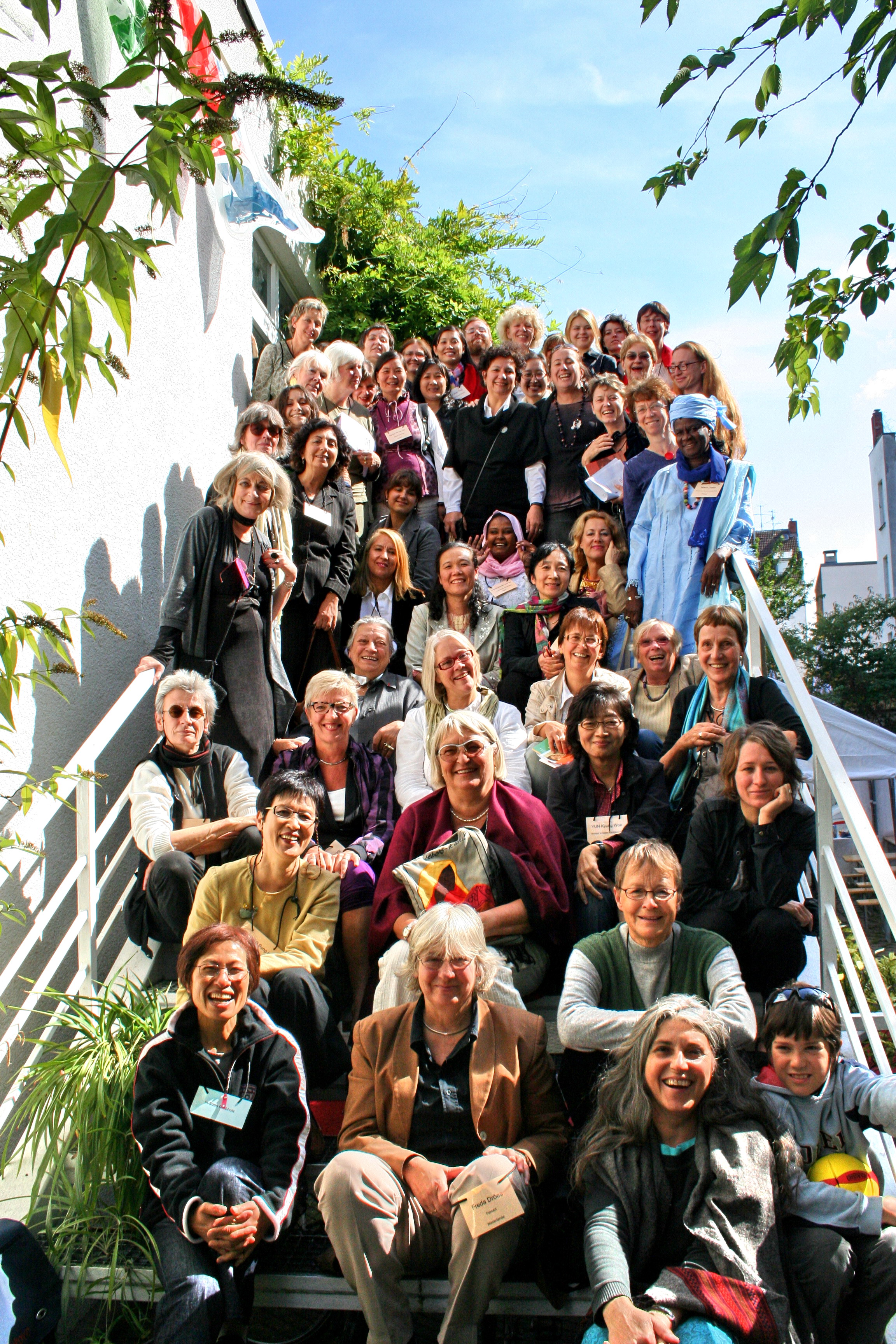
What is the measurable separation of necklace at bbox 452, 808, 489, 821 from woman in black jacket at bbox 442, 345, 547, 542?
3.00 m

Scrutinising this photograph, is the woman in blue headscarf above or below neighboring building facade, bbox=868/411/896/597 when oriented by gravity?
below

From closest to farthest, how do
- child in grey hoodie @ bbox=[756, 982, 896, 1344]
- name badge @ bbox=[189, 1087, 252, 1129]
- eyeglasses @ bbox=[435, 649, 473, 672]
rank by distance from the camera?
child in grey hoodie @ bbox=[756, 982, 896, 1344]
name badge @ bbox=[189, 1087, 252, 1129]
eyeglasses @ bbox=[435, 649, 473, 672]

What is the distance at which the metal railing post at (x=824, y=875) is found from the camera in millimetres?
3410

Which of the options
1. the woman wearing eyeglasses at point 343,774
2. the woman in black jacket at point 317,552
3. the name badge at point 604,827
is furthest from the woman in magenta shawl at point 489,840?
the woman in black jacket at point 317,552

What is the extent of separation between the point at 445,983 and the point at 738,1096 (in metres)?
0.82

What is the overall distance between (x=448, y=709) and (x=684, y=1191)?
2.31 meters

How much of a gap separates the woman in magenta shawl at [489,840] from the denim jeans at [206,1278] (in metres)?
0.92

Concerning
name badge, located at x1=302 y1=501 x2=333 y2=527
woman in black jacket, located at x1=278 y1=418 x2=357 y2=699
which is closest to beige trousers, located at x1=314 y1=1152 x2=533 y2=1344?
woman in black jacket, located at x1=278 y1=418 x2=357 y2=699

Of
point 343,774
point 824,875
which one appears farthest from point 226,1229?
point 824,875

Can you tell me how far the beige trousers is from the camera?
254 centimetres

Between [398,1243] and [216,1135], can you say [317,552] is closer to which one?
[216,1135]

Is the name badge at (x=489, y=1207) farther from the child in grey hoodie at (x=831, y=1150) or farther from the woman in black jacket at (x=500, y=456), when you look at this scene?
the woman in black jacket at (x=500, y=456)

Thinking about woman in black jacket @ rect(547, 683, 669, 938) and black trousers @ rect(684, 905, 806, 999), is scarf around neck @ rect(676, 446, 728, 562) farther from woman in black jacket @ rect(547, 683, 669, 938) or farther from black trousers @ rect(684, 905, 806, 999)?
black trousers @ rect(684, 905, 806, 999)

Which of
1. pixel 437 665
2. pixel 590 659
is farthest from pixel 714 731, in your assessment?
pixel 437 665
